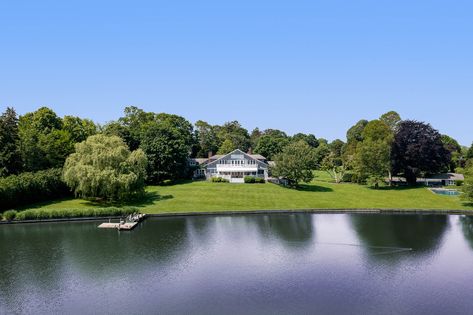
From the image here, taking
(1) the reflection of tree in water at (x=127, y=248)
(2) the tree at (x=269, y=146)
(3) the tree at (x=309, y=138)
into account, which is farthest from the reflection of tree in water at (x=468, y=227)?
(3) the tree at (x=309, y=138)

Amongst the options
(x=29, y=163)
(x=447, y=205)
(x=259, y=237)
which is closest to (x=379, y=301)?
(x=259, y=237)

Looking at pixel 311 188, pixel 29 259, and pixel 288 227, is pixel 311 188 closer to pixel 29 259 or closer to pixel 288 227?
pixel 288 227

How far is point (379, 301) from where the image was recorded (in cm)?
2595

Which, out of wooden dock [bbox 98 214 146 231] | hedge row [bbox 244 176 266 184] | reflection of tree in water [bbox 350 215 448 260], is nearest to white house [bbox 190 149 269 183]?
hedge row [bbox 244 176 266 184]

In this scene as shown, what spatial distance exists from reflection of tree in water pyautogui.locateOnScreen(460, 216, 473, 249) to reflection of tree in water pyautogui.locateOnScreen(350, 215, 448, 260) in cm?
209

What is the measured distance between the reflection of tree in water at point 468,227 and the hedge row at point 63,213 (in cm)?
4055

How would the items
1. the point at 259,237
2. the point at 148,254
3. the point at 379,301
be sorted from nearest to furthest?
1. the point at 379,301
2. the point at 148,254
3. the point at 259,237

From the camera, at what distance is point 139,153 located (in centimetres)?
6406

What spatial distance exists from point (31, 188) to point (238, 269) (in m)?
39.2

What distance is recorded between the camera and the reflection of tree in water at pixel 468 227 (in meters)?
44.5

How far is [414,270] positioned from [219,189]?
4487 centimetres

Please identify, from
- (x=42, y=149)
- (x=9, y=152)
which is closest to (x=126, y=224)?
(x=9, y=152)

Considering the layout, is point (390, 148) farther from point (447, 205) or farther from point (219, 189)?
point (219, 189)

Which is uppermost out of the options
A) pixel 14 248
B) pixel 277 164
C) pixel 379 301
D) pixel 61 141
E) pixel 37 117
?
pixel 37 117
